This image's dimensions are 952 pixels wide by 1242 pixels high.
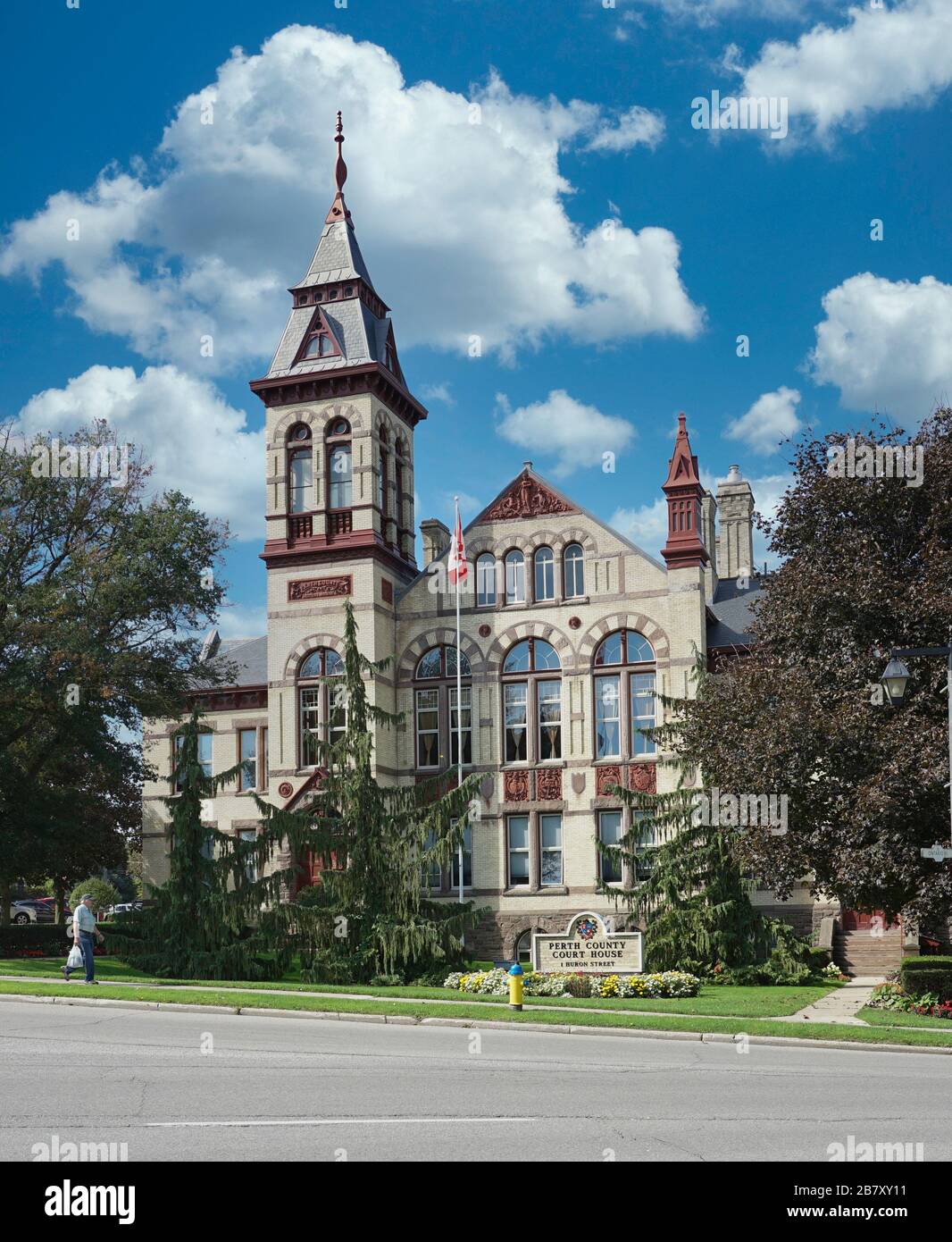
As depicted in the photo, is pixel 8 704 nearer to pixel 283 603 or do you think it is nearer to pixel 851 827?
pixel 283 603

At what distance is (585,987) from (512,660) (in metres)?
15.3

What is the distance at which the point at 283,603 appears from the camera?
41.8 metres

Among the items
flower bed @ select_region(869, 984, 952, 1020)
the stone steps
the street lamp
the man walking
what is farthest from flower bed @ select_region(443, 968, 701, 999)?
the street lamp

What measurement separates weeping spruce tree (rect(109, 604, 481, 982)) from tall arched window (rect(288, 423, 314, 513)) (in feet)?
36.5

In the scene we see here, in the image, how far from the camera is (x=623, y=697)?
1558 inches

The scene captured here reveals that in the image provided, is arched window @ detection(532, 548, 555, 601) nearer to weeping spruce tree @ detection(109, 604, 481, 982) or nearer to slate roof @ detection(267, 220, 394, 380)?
slate roof @ detection(267, 220, 394, 380)

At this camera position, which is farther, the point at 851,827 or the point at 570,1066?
the point at 851,827

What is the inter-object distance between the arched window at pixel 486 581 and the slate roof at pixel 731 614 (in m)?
Result: 6.70

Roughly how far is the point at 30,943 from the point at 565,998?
16.7 metres

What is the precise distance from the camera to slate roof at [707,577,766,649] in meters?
40.5

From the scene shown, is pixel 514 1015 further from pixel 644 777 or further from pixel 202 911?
pixel 644 777

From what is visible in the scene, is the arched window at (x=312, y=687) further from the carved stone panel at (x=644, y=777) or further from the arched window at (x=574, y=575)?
the carved stone panel at (x=644, y=777)

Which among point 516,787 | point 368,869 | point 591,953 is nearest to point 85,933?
point 368,869
